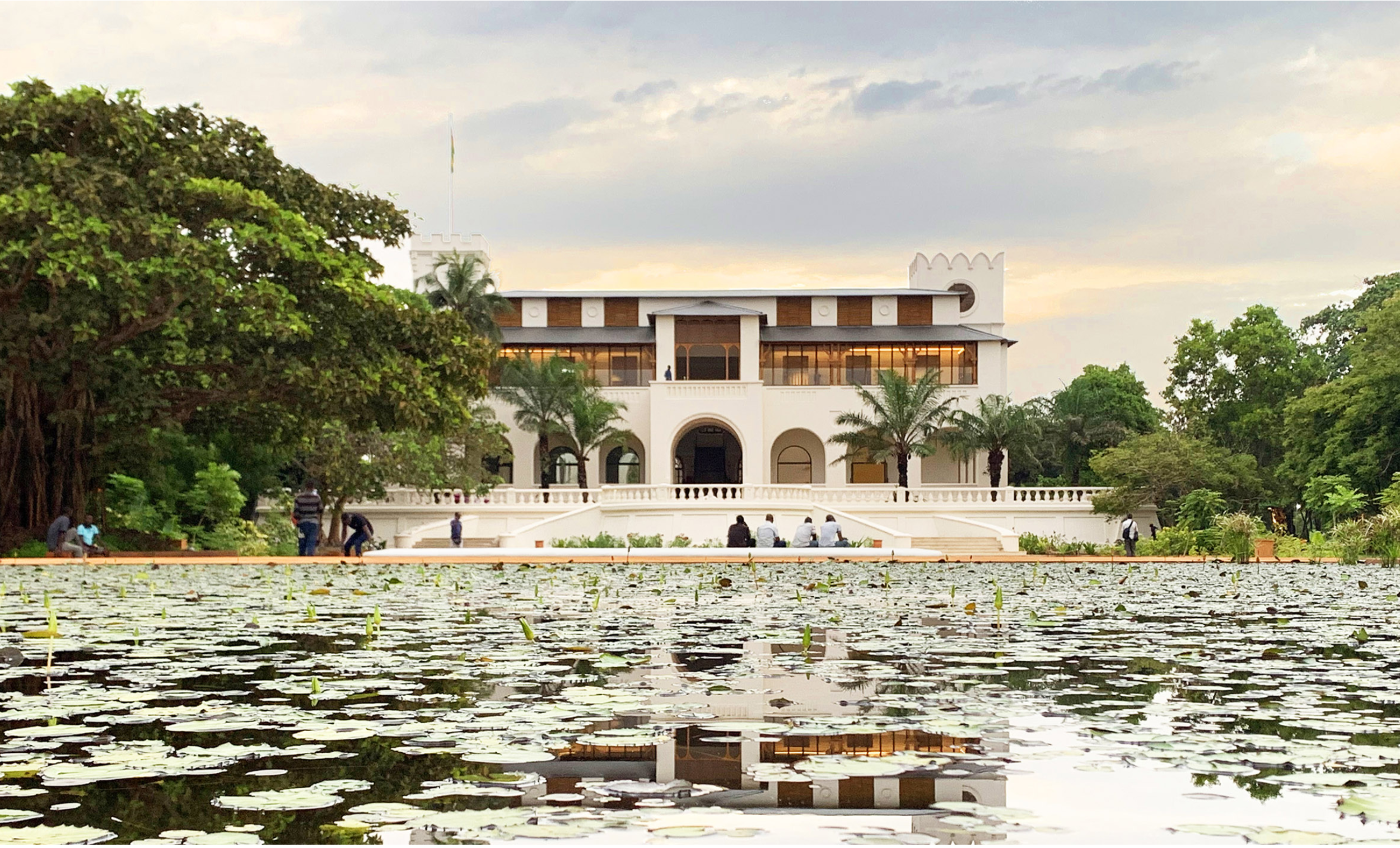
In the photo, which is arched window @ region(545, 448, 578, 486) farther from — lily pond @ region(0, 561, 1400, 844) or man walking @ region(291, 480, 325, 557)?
lily pond @ region(0, 561, 1400, 844)

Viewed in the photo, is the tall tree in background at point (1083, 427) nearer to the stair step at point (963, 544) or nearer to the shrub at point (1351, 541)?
the stair step at point (963, 544)

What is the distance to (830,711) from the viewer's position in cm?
504

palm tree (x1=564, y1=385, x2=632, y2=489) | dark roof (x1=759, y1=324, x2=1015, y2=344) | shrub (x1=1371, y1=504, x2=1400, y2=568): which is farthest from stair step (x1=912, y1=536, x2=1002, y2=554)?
dark roof (x1=759, y1=324, x2=1015, y2=344)

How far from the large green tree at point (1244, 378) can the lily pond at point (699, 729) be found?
43305 mm

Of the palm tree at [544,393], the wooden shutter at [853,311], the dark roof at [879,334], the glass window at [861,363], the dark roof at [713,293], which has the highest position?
the dark roof at [713,293]

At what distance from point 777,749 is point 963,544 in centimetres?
3585

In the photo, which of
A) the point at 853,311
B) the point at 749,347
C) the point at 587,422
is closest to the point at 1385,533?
the point at 587,422

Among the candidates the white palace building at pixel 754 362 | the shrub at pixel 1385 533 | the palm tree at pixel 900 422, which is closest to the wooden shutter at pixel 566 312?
the white palace building at pixel 754 362

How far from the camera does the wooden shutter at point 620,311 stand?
6003cm

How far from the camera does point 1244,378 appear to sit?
51250mm

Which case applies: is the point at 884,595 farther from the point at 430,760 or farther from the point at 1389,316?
the point at 1389,316

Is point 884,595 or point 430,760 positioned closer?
point 430,760

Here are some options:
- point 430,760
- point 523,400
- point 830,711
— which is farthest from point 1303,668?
point 523,400

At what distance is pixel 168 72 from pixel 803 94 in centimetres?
1293
